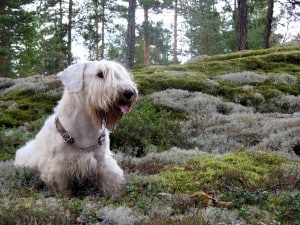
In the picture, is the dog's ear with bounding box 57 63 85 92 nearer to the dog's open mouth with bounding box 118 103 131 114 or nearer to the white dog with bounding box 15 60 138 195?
the white dog with bounding box 15 60 138 195

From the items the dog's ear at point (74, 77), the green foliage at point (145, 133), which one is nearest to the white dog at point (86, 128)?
the dog's ear at point (74, 77)

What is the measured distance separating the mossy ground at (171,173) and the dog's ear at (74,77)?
1210mm

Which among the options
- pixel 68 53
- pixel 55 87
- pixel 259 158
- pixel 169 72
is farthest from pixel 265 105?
pixel 68 53

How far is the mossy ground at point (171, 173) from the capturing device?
388cm

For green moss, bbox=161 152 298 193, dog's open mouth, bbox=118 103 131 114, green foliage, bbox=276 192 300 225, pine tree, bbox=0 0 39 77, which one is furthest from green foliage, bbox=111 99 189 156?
pine tree, bbox=0 0 39 77

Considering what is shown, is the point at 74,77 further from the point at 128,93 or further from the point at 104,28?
the point at 104,28

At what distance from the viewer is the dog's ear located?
503cm

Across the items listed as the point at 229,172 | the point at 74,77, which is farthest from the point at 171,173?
the point at 74,77

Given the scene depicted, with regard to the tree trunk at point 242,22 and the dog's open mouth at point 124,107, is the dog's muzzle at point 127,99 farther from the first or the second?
the tree trunk at point 242,22

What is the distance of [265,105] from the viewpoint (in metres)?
11.3

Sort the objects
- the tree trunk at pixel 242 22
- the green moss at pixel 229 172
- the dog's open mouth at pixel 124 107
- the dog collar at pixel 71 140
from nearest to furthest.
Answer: the dog's open mouth at pixel 124 107
the dog collar at pixel 71 140
the green moss at pixel 229 172
the tree trunk at pixel 242 22

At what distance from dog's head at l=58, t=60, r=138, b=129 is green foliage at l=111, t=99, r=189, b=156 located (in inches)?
113

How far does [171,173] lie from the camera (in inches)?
229

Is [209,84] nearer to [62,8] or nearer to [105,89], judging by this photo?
[105,89]
